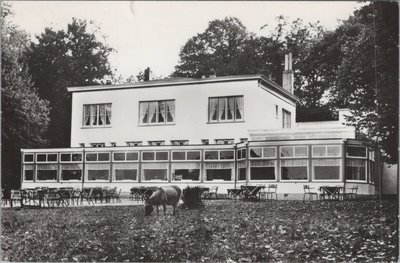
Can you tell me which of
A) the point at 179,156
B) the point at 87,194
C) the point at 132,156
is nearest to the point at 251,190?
the point at 179,156

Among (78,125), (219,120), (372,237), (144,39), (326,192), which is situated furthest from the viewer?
(219,120)

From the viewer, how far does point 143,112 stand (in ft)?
25.0

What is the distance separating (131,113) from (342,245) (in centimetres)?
345

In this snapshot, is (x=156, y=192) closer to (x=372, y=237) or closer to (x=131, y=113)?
(x=131, y=113)

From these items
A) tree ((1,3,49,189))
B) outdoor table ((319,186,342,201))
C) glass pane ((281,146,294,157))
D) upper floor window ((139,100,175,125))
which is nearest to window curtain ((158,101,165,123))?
upper floor window ((139,100,175,125))

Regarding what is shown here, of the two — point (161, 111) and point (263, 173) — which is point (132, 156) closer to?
point (161, 111)

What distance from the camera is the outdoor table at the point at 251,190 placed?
23.0 ft

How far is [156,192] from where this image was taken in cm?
678

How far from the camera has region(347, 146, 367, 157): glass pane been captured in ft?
22.5

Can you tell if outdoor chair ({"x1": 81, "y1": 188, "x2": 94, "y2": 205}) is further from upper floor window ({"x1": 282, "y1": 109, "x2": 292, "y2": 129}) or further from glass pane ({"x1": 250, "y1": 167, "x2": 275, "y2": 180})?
upper floor window ({"x1": 282, "y1": 109, "x2": 292, "y2": 129})

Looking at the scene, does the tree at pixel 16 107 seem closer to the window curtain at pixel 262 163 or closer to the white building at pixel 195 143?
the white building at pixel 195 143

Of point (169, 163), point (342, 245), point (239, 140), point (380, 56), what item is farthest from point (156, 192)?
point (380, 56)

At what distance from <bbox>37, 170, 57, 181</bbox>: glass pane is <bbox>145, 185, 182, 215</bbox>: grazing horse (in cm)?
177

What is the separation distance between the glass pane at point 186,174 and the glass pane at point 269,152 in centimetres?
92
